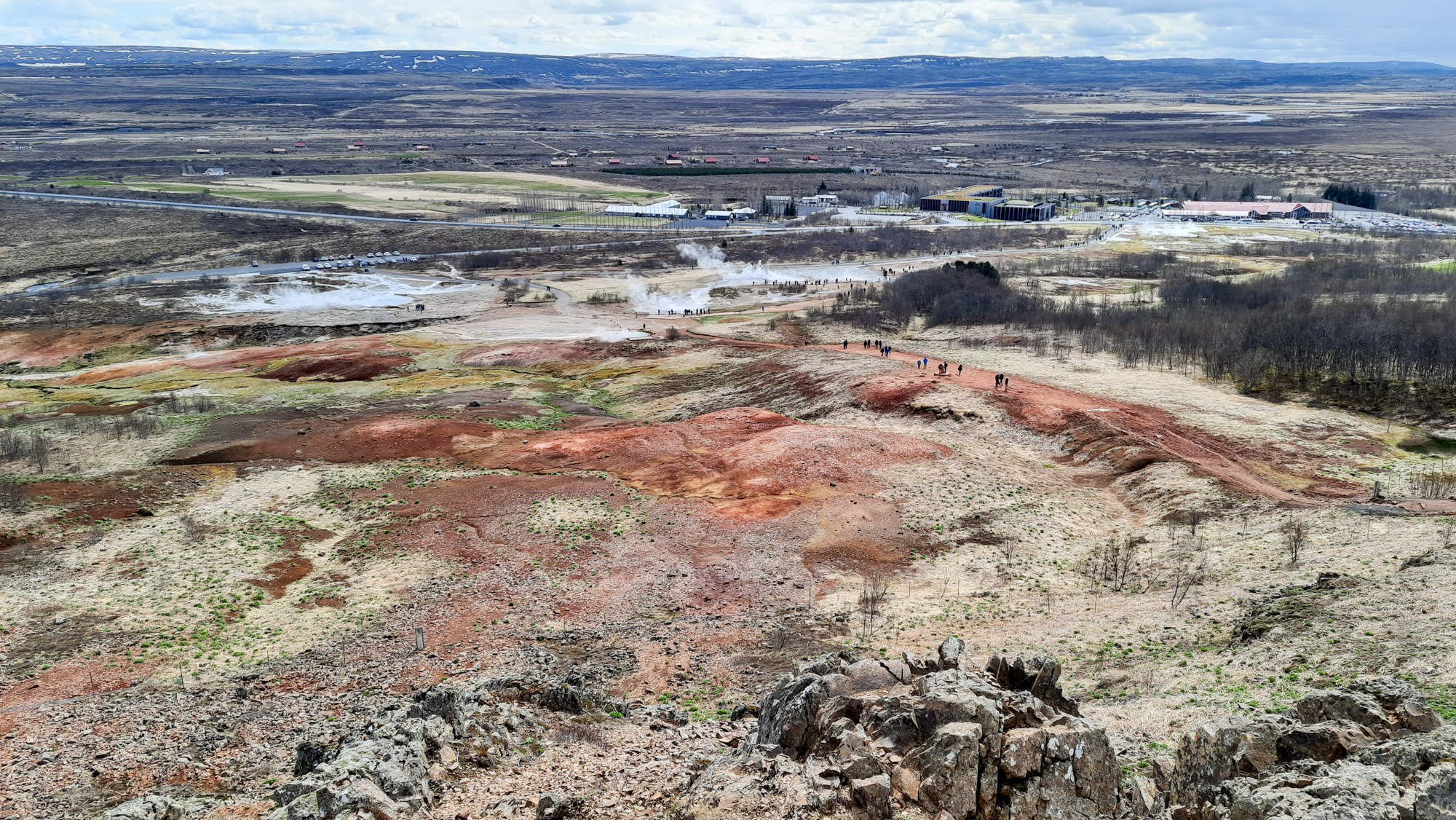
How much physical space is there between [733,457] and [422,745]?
3323 cm

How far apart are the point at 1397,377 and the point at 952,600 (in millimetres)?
46099

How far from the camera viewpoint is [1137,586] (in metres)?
36.2

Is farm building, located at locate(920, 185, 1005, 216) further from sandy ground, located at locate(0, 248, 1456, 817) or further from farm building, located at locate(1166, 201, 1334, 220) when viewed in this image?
sandy ground, located at locate(0, 248, 1456, 817)

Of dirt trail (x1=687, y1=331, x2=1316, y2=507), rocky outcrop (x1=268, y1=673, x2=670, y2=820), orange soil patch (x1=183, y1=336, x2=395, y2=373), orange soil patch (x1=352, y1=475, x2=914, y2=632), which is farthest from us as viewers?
orange soil patch (x1=183, y1=336, x2=395, y2=373)

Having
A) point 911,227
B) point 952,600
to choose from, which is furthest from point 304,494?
point 911,227

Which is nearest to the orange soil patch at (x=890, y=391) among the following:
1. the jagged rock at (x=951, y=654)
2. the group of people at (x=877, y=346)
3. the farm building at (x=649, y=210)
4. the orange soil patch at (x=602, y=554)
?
the group of people at (x=877, y=346)

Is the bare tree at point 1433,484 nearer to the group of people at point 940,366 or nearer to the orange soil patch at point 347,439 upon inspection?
the group of people at point 940,366

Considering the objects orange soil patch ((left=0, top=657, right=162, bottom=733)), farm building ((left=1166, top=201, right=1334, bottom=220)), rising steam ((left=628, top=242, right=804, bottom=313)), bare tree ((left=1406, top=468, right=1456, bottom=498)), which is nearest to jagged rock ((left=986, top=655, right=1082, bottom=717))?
orange soil patch ((left=0, top=657, right=162, bottom=733))

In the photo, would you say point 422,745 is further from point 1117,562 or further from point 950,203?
point 950,203

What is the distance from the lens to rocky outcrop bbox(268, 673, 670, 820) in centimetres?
1911

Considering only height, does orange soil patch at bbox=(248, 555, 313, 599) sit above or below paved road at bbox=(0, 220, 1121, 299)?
below

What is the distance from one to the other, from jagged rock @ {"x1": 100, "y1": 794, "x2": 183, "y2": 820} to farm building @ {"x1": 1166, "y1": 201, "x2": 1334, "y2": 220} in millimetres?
189638

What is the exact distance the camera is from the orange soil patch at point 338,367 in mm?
80812

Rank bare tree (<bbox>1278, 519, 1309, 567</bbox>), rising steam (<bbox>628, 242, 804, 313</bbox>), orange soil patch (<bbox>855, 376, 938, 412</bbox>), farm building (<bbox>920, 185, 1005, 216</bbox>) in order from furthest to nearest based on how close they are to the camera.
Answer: farm building (<bbox>920, 185, 1005, 216</bbox>) < rising steam (<bbox>628, 242, 804, 313</bbox>) < orange soil patch (<bbox>855, 376, 938, 412</bbox>) < bare tree (<bbox>1278, 519, 1309, 567</bbox>)
